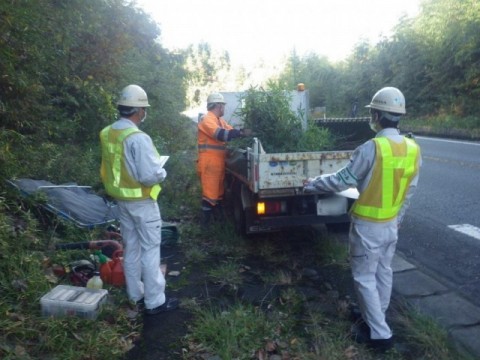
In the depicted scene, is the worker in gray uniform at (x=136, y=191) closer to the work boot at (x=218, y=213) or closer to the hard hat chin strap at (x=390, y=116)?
the hard hat chin strap at (x=390, y=116)

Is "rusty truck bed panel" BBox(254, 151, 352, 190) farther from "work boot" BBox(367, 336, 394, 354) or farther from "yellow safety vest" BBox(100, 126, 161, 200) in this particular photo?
"work boot" BBox(367, 336, 394, 354)

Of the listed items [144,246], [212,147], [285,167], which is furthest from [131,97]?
[212,147]

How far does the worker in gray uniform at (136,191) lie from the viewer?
3840mm

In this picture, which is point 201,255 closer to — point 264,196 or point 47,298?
point 264,196

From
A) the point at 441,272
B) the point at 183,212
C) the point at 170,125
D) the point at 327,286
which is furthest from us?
the point at 170,125

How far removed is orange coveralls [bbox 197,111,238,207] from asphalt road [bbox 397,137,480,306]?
96.5 inches

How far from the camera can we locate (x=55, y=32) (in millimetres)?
7566

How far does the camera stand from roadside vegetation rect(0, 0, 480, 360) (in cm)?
343

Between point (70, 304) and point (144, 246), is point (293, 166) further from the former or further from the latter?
point (70, 304)

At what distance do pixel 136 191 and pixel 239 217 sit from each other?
227 cm

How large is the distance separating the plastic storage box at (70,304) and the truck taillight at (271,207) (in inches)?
80.9

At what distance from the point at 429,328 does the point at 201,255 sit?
262 cm

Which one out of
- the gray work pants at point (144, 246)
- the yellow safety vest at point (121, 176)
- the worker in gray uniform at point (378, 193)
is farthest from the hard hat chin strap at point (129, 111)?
the worker in gray uniform at point (378, 193)

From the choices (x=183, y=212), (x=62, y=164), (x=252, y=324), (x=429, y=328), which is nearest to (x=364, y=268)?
(x=429, y=328)
